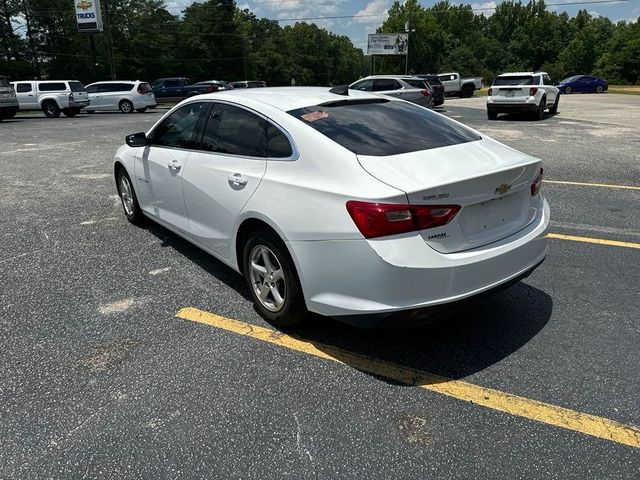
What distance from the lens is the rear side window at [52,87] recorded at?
24.2 m

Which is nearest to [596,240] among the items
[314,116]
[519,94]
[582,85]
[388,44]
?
[314,116]

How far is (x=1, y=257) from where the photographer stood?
4840mm

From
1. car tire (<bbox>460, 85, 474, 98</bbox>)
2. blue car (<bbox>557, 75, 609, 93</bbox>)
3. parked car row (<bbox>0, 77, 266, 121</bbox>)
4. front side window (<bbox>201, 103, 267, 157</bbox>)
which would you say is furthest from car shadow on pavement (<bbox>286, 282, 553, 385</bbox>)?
blue car (<bbox>557, 75, 609, 93</bbox>)

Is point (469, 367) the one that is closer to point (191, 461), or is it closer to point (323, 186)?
point (323, 186)

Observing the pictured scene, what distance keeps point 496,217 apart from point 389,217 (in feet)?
2.64

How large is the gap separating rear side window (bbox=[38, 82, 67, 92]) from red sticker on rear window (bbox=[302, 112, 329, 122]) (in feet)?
81.7

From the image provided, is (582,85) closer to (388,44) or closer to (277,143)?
(388,44)

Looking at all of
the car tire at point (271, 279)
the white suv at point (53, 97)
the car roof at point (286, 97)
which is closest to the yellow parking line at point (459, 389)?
the car tire at point (271, 279)

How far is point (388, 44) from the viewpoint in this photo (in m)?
69.0

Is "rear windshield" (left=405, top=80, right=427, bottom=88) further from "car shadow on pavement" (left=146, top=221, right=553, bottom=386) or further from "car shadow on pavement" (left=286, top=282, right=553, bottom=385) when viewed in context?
"car shadow on pavement" (left=286, top=282, right=553, bottom=385)

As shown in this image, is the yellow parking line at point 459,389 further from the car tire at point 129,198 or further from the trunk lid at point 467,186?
the car tire at point 129,198

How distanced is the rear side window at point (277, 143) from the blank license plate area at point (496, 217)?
3.88 ft

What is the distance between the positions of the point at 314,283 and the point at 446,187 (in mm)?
933

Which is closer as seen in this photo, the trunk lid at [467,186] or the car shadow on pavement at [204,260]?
the trunk lid at [467,186]
